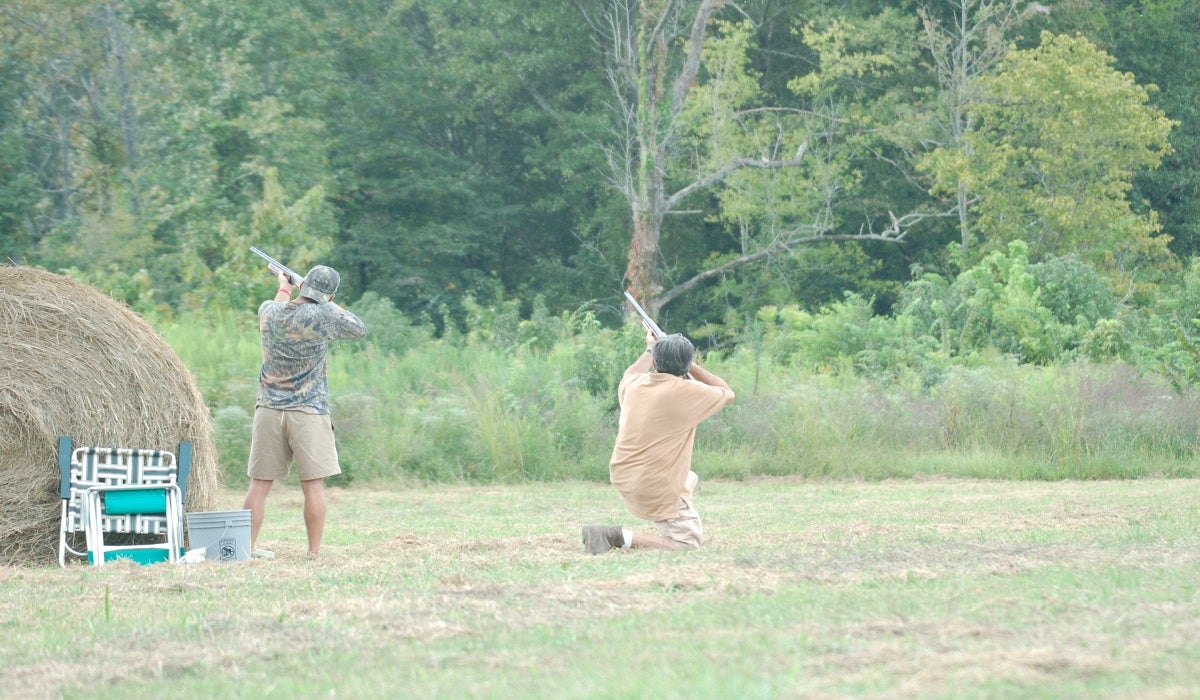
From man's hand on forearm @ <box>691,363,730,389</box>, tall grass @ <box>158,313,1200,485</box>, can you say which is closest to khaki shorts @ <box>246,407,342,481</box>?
man's hand on forearm @ <box>691,363,730,389</box>

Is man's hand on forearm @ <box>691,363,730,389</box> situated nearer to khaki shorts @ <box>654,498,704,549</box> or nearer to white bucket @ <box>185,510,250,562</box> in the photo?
khaki shorts @ <box>654,498,704,549</box>

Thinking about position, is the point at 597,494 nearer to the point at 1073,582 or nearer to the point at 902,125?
the point at 1073,582

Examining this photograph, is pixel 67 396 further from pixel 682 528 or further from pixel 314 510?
pixel 682 528

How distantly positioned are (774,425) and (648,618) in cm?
1190

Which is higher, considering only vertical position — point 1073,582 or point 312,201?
point 312,201

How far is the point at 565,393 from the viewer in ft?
61.0

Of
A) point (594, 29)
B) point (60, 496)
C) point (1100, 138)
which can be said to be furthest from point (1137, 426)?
point (594, 29)

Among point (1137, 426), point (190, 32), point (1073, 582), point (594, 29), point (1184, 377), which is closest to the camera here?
point (1073, 582)

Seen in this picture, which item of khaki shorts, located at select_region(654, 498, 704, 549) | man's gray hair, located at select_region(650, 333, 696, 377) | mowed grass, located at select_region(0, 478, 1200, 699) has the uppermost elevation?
man's gray hair, located at select_region(650, 333, 696, 377)

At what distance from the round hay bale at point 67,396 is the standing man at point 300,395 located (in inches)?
50.7

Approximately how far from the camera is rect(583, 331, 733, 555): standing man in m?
9.02

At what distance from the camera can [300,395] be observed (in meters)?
9.34

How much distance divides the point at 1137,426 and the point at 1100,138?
1605 cm

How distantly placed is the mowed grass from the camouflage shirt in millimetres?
1087
